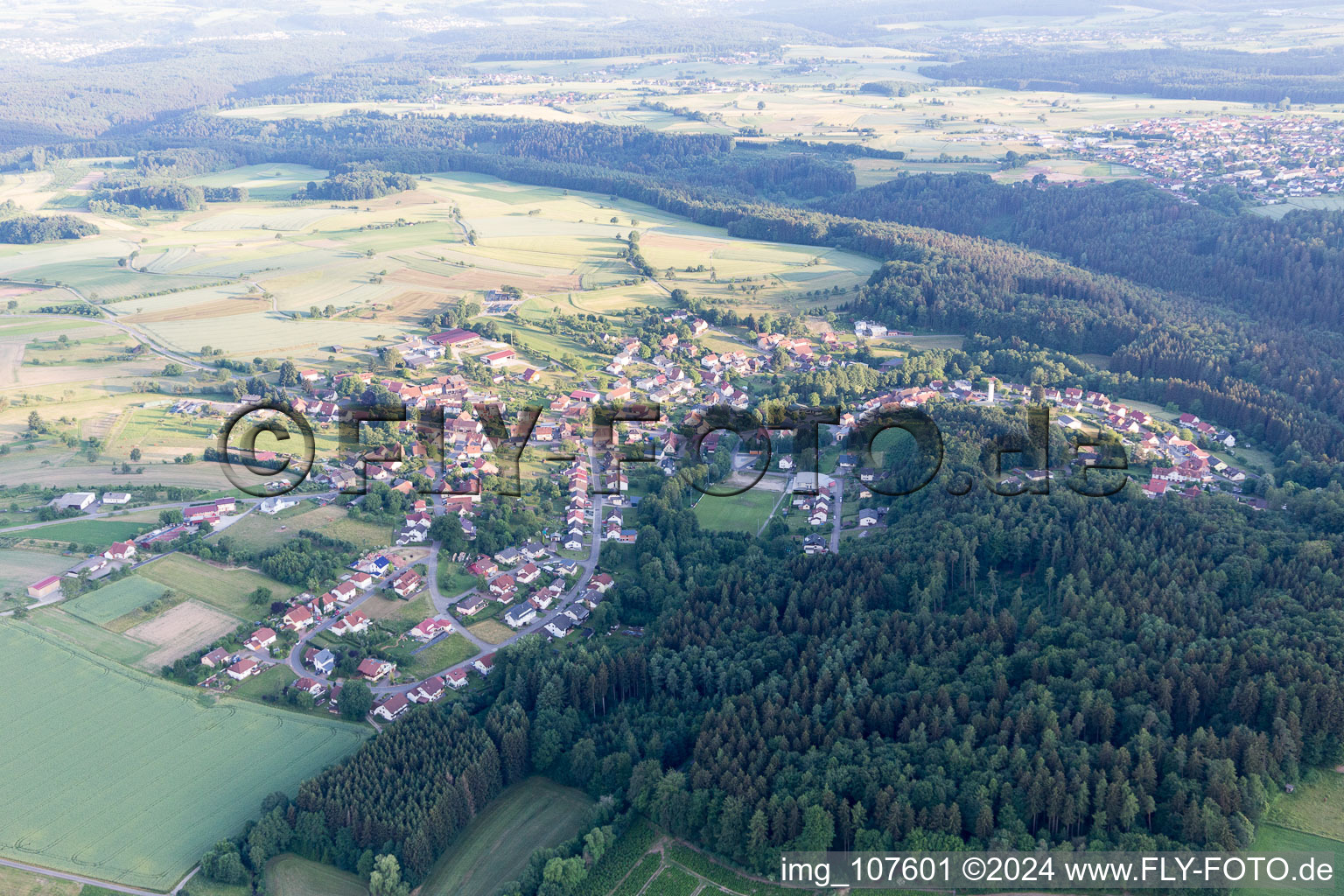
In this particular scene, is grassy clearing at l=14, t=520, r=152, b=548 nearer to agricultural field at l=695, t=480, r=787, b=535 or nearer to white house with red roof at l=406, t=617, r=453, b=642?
white house with red roof at l=406, t=617, r=453, b=642

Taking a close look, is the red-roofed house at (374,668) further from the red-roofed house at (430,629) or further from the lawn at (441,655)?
the red-roofed house at (430,629)

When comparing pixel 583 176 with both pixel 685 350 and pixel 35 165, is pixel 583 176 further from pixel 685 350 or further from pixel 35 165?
pixel 35 165

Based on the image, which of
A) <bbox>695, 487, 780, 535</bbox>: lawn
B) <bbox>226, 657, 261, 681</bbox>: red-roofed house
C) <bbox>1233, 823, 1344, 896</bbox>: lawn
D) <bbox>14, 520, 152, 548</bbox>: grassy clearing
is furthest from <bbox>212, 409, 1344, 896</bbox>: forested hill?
<bbox>14, 520, 152, 548</bbox>: grassy clearing

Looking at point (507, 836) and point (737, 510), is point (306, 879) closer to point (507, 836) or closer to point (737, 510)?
point (507, 836)

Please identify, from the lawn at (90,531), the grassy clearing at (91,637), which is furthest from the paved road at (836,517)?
the lawn at (90,531)

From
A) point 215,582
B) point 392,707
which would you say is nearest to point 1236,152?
point 392,707
